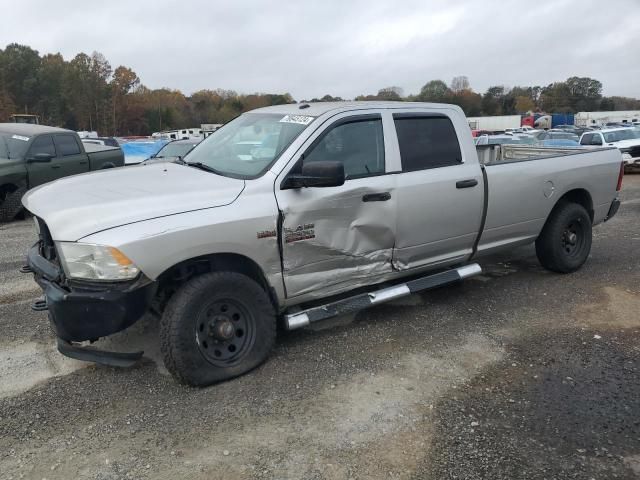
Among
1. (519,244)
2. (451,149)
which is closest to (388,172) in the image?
(451,149)

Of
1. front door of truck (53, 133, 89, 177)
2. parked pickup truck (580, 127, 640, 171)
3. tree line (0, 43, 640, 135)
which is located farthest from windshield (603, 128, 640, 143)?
tree line (0, 43, 640, 135)

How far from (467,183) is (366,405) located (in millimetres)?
2289

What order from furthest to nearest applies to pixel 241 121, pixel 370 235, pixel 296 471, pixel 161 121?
pixel 161 121
pixel 241 121
pixel 370 235
pixel 296 471

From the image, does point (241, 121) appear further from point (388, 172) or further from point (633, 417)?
point (633, 417)

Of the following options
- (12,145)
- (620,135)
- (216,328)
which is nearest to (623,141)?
(620,135)

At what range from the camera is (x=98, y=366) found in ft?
12.7

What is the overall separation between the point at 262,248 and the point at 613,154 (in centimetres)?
476

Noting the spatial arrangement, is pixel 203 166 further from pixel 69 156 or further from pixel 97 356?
pixel 69 156

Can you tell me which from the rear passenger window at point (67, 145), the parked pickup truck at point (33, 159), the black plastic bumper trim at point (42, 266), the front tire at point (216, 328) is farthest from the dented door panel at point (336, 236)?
the rear passenger window at point (67, 145)

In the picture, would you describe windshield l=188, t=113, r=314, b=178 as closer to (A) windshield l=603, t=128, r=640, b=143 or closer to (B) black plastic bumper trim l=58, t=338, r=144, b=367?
(B) black plastic bumper trim l=58, t=338, r=144, b=367

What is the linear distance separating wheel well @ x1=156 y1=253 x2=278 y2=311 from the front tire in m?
0.11

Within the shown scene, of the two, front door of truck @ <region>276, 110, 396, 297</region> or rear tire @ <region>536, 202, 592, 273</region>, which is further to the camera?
rear tire @ <region>536, 202, 592, 273</region>

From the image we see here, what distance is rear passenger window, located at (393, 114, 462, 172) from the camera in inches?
174

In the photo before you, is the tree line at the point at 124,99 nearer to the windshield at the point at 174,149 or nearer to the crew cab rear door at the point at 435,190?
the windshield at the point at 174,149
